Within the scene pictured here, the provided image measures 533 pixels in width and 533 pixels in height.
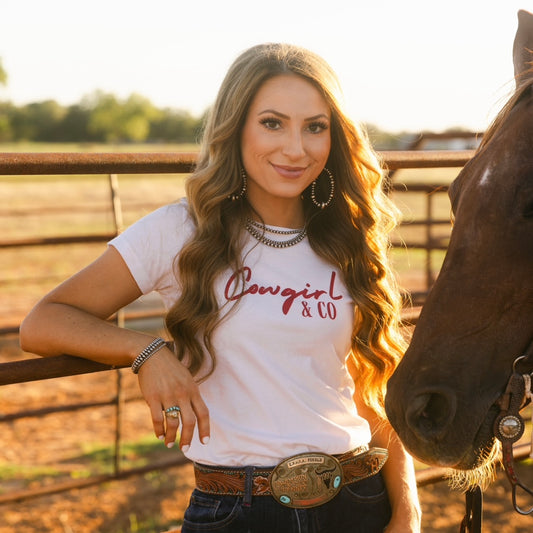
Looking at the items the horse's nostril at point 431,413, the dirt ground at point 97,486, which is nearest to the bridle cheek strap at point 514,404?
the horse's nostril at point 431,413

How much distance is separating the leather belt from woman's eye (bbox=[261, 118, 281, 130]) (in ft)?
2.51

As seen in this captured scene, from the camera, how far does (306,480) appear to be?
1529 mm

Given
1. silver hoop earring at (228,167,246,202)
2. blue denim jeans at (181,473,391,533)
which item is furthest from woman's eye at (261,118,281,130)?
blue denim jeans at (181,473,391,533)

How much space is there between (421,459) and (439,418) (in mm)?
94

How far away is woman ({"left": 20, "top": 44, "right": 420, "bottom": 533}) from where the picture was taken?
151cm

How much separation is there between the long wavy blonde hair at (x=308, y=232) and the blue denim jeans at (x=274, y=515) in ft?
0.89

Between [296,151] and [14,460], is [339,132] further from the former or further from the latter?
[14,460]

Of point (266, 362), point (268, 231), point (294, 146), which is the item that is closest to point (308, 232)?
point (268, 231)

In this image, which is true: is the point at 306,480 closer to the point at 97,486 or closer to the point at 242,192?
the point at 242,192

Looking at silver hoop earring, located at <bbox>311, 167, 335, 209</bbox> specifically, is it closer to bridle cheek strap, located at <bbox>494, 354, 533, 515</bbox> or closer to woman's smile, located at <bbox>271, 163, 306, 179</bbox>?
woman's smile, located at <bbox>271, 163, 306, 179</bbox>

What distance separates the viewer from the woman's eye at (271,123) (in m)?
1.70

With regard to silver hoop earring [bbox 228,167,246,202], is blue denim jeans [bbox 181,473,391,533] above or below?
below

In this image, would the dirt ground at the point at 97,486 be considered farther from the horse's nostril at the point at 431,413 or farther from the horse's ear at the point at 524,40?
the horse's ear at the point at 524,40

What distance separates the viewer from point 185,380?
144 cm
